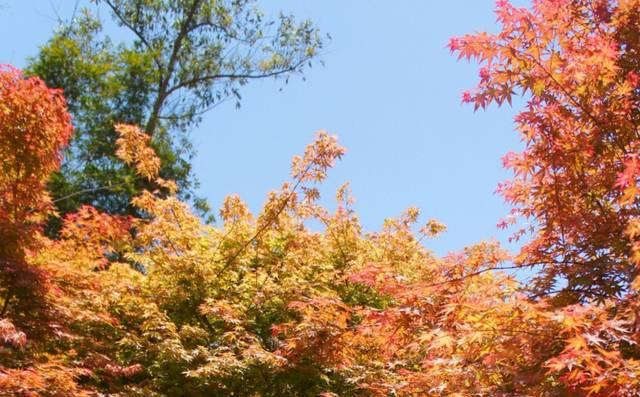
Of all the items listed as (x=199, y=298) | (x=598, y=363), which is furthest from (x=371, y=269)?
(x=199, y=298)

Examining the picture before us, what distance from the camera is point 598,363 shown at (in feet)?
13.9

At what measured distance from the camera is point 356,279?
605cm

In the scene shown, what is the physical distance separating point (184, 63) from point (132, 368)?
11.9 metres

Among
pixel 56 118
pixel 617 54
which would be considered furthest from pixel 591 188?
pixel 56 118

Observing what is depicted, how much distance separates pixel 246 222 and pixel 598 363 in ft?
17.3

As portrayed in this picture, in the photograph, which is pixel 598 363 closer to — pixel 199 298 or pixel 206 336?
pixel 206 336

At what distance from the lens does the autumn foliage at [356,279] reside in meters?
4.79

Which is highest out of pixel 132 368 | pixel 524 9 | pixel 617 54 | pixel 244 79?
pixel 244 79

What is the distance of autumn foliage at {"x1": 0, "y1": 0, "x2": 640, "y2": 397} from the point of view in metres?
4.79

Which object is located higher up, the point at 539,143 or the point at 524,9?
the point at 524,9

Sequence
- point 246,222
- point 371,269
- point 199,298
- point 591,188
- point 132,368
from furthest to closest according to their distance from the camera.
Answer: point 246,222, point 199,298, point 132,368, point 371,269, point 591,188

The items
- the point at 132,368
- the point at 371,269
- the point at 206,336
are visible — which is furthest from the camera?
the point at 206,336

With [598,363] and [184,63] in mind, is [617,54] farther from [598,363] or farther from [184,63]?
[184,63]

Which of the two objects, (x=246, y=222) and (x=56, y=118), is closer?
(x=56, y=118)
